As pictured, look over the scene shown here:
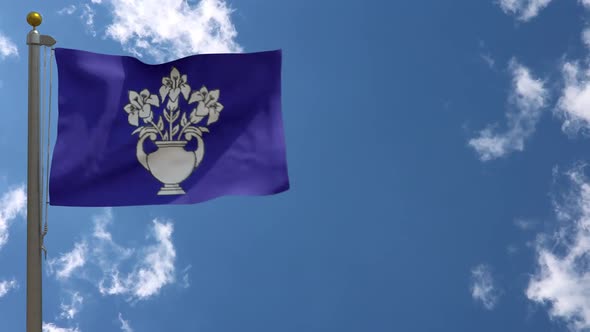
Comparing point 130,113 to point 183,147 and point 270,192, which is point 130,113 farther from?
point 270,192

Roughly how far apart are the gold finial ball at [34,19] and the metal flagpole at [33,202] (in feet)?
0.46

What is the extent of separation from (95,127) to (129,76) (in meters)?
0.89

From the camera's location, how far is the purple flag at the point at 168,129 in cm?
939

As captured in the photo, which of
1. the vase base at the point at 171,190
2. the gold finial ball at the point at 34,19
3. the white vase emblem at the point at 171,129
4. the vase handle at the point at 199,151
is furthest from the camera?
the vase handle at the point at 199,151

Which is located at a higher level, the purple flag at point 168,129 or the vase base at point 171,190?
the purple flag at point 168,129

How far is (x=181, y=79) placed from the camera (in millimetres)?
9805

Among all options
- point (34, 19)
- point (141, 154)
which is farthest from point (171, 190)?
point (34, 19)

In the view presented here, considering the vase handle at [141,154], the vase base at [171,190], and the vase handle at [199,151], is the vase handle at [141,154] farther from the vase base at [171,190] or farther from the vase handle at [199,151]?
the vase handle at [199,151]

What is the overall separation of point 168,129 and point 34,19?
7.53ft

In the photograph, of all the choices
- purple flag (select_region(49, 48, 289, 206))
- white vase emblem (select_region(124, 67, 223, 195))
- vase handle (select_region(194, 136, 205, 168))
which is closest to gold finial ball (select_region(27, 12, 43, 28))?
purple flag (select_region(49, 48, 289, 206))

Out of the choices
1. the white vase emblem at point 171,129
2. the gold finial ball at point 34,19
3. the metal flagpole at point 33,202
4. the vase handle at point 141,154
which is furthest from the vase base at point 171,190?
the gold finial ball at point 34,19

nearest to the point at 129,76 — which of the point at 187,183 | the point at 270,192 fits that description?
the point at 187,183

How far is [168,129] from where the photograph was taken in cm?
973

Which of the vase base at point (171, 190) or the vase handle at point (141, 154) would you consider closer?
the vase base at point (171, 190)
